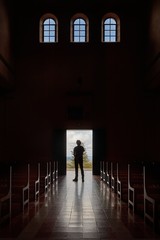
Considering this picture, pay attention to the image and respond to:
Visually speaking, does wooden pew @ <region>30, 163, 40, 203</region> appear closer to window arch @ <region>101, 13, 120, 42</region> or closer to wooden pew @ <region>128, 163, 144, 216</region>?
wooden pew @ <region>128, 163, 144, 216</region>

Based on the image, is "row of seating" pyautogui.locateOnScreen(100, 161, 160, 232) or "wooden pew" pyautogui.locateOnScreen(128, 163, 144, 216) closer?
"row of seating" pyautogui.locateOnScreen(100, 161, 160, 232)

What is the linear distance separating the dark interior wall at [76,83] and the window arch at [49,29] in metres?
0.26

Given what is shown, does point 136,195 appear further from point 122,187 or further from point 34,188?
point 34,188

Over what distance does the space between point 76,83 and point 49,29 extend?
294 cm

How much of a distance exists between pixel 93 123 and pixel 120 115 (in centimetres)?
130

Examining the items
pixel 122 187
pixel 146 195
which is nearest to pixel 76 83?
→ pixel 122 187

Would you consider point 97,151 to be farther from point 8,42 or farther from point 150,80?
point 8,42

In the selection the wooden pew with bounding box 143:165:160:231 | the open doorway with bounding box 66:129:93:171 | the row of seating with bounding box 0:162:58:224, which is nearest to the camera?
the wooden pew with bounding box 143:165:160:231

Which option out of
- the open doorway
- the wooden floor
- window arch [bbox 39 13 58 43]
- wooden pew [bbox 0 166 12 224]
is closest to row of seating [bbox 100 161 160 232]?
the wooden floor

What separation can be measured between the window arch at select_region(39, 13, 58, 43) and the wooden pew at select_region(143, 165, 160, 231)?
1091 cm

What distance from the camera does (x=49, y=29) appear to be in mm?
16938

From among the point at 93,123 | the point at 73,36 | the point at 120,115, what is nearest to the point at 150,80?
the point at 120,115

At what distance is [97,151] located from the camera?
16234 millimetres

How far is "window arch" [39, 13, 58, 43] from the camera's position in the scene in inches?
664
